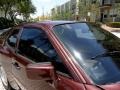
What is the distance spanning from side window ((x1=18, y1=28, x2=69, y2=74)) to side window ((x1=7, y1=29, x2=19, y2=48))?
0.33 meters

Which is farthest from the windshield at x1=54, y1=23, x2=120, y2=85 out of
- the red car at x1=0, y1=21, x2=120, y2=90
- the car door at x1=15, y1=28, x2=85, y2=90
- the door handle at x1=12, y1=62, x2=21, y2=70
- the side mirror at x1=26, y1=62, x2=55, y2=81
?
the door handle at x1=12, y1=62, x2=21, y2=70

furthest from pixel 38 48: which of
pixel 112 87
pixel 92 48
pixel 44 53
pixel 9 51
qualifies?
pixel 112 87

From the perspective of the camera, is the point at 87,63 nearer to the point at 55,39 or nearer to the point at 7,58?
the point at 55,39

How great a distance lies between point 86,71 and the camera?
2.98 metres

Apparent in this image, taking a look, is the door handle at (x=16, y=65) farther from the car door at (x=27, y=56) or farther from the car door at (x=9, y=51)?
the car door at (x=9, y=51)

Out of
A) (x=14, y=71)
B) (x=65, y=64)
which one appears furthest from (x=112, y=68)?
(x=14, y=71)

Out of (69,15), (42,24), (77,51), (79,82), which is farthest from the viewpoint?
(69,15)

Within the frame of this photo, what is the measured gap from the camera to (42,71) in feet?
9.93

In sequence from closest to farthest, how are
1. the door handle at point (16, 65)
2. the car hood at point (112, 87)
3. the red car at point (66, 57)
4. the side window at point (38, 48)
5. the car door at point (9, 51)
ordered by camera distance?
1. the car hood at point (112, 87)
2. the red car at point (66, 57)
3. the side window at point (38, 48)
4. the door handle at point (16, 65)
5. the car door at point (9, 51)

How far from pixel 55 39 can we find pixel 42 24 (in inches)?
22.8

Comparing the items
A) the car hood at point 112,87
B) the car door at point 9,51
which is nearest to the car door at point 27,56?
the car door at point 9,51

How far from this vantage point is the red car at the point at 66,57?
9.61ft

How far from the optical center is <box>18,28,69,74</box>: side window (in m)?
3.29

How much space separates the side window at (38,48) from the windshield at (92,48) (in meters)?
0.16
